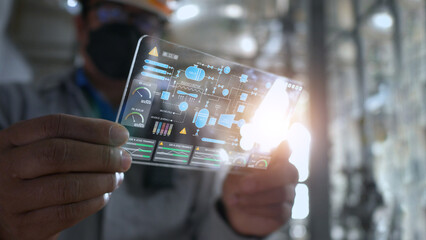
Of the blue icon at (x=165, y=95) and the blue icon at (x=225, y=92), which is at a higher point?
the blue icon at (x=225, y=92)

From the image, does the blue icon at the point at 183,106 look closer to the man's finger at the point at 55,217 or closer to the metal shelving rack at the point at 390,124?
the man's finger at the point at 55,217

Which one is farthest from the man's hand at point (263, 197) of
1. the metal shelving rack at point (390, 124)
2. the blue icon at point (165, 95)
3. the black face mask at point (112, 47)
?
the black face mask at point (112, 47)

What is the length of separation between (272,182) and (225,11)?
15.5 feet

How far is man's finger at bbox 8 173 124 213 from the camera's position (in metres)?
0.53

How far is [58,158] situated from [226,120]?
337 millimetres

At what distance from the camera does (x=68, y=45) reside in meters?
5.49

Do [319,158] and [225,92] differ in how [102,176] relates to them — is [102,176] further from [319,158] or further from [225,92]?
[319,158]

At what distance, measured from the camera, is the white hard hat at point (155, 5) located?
126 centimetres

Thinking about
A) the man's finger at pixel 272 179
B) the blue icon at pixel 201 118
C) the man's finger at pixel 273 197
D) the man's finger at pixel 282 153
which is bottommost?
the man's finger at pixel 273 197

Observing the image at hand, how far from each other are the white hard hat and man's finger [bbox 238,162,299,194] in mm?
870

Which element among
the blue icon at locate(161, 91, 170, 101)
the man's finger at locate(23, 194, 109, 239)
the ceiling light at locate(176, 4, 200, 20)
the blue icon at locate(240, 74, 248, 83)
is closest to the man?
the man's finger at locate(23, 194, 109, 239)

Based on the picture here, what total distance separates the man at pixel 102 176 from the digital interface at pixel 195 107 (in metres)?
0.07

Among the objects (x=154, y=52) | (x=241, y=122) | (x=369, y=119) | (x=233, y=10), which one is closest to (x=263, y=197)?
(x=241, y=122)

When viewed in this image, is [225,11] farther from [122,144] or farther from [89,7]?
[122,144]
